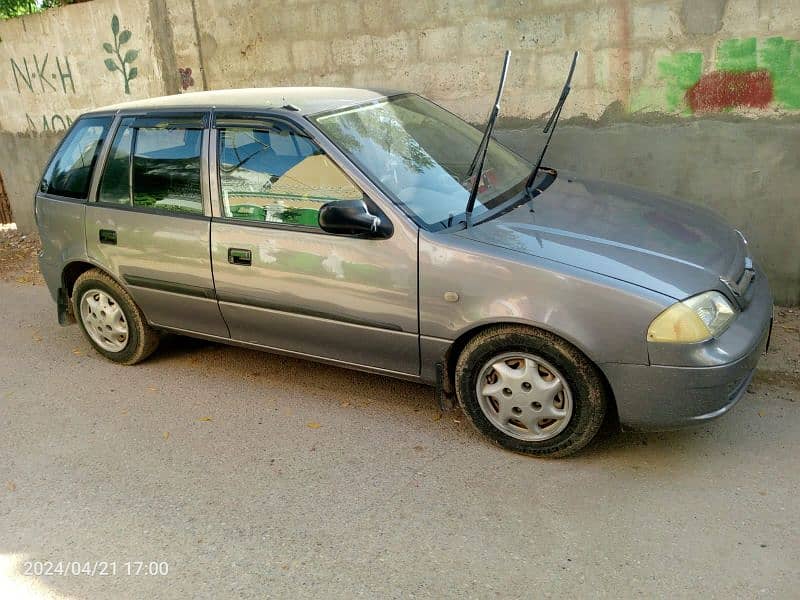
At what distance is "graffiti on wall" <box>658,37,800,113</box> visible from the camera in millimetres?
4855

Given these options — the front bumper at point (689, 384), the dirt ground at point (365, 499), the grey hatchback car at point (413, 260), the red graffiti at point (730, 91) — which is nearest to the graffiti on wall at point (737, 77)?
the red graffiti at point (730, 91)

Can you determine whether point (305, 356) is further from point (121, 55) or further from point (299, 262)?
point (121, 55)

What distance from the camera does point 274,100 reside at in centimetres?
430

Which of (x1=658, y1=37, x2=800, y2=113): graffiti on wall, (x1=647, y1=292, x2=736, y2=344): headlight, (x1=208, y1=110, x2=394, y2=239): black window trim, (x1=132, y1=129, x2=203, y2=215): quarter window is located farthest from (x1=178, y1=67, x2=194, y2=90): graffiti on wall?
(x1=647, y1=292, x2=736, y2=344): headlight

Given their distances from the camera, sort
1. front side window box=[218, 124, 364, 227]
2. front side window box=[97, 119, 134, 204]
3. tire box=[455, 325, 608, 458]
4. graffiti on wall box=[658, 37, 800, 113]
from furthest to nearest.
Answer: graffiti on wall box=[658, 37, 800, 113], front side window box=[97, 119, 134, 204], front side window box=[218, 124, 364, 227], tire box=[455, 325, 608, 458]

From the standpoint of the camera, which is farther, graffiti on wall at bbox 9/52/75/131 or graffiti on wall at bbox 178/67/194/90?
graffiti on wall at bbox 9/52/75/131

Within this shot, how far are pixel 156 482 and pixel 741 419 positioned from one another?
3139mm

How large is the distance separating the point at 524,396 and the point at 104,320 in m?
3.12

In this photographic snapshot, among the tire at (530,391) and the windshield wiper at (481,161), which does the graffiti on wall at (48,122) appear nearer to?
the windshield wiper at (481,161)

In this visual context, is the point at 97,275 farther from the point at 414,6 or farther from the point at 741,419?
the point at 741,419

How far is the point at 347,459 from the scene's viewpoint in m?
3.81

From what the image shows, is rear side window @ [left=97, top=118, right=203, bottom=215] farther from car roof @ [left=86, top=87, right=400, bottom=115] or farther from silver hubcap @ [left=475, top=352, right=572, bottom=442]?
silver hubcap @ [left=475, top=352, right=572, bottom=442]
